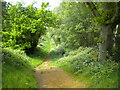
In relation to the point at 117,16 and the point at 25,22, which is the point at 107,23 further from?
the point at 25,22

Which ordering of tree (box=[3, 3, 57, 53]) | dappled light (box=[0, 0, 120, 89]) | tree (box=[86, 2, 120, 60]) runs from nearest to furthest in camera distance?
dappled light (box=[0, 0, 120, 89]) → tree (box=[86, 2, 120, 60]) → tree (box=[3, 3, 57, 53])

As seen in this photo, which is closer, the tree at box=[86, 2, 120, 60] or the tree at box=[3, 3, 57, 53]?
the tree at box=[86, 2, 120, 60]

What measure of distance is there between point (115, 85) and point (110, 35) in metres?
4.83

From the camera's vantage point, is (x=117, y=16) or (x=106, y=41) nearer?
(x=117, y=16)

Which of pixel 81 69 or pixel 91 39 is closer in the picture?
pixel 81 69

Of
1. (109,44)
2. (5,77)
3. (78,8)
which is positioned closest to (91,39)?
(78,8)

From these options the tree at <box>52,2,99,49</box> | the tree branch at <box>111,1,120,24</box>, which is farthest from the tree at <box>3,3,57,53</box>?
the tree branch at <box>111,1,120,24</box>

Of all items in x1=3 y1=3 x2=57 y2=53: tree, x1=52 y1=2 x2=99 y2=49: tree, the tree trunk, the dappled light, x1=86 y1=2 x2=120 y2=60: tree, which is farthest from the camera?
x1=3 y1=3 x2=57 y2=53: tree

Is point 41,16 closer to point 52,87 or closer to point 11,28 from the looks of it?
point 11,28

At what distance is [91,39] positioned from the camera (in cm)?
1747

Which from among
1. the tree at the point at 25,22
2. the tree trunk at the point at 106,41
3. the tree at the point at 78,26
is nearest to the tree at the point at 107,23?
the tree trunk at the point at 106,41

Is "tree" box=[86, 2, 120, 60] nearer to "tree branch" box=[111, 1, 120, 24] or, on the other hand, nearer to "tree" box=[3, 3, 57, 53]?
"tree branch" box=[111, 1, 120, 24]

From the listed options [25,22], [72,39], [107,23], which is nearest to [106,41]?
[107,23]

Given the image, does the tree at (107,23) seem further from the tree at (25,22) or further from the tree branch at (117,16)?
the tree at (25,22)
